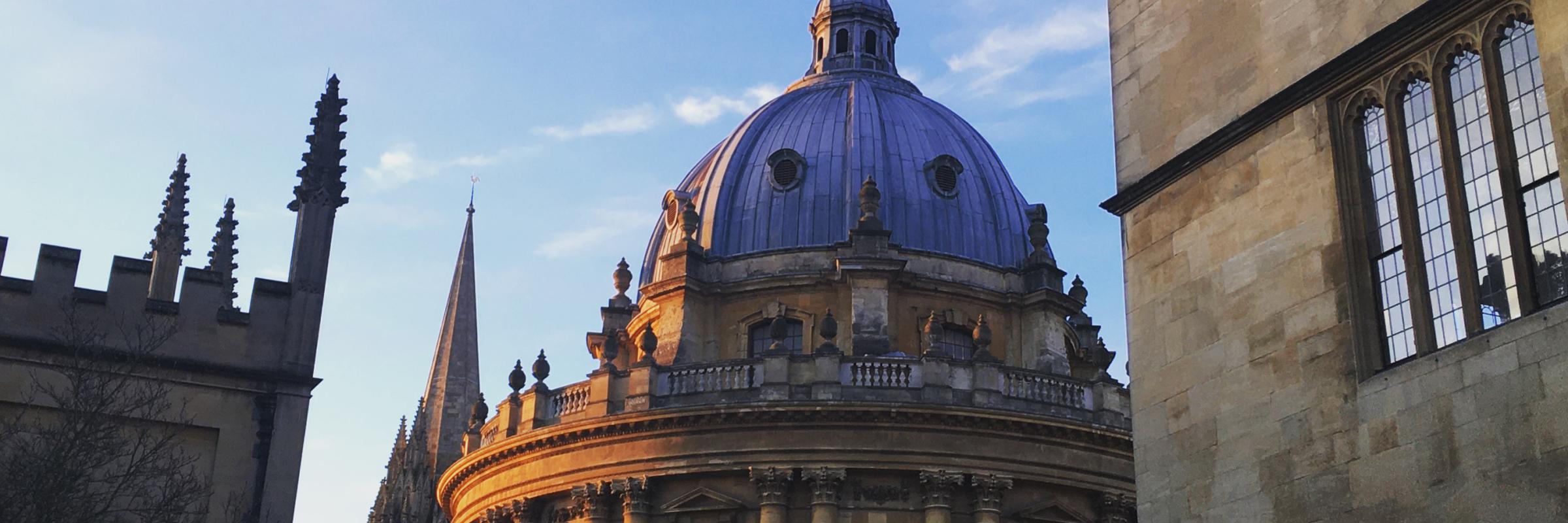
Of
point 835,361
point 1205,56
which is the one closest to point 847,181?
point 835,361

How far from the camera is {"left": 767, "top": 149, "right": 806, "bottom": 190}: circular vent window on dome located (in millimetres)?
49156

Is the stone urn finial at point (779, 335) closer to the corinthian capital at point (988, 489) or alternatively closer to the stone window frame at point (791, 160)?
the corinthian capital at point (988, 489)

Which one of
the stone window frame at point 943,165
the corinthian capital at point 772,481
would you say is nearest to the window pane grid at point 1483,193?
the corinthian capital at point 772,481

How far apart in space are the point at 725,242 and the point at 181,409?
2829 centimetres

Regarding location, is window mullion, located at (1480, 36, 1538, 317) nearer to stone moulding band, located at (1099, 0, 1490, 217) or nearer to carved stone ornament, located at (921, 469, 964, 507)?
stone moulding band, located at (1099, 0, 1490, 217)

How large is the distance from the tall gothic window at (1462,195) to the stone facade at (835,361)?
23.9 meters

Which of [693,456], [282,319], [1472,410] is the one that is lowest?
[1472,410]

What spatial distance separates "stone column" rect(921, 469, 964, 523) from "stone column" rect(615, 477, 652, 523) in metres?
6.49

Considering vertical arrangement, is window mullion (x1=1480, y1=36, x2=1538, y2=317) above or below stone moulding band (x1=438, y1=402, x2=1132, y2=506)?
below

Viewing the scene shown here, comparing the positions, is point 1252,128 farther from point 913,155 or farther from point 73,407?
point 913,155

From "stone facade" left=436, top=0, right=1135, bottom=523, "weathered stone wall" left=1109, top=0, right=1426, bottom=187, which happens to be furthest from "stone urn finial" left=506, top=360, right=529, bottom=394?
"weathered stone wall" left=1109, top=0, right=1426, bottom=187

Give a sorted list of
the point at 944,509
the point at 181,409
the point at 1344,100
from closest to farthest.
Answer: the point at 1344,100 < the point at 181,409 < the point at 944,509

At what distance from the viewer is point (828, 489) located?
3875 centimetres

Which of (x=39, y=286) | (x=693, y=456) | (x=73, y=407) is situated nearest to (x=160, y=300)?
(x=39, y=286)
